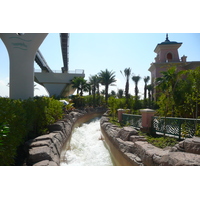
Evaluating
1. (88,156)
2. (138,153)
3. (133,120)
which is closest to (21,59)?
(88,156)

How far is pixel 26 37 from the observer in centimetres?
815

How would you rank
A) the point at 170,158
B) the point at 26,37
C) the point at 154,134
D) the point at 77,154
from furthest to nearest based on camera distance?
the point at 26,37 → the point at 77,154 → the point at 154,134 → the point at 170,158

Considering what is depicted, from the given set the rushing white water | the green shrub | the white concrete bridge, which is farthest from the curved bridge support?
the green shrub

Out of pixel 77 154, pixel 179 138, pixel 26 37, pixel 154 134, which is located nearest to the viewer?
pixel 179 138

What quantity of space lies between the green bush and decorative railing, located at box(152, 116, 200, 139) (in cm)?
382

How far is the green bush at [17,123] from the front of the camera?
2.51m

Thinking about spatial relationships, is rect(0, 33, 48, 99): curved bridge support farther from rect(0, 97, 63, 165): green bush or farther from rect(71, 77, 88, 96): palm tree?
rect(71, 77, 88, 96): palm tree

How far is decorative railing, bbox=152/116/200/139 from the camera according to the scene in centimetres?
448

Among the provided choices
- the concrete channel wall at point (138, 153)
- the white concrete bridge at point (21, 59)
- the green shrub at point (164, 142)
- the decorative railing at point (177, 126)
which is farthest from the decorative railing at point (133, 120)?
the white concrete bridge at point (21, 59)

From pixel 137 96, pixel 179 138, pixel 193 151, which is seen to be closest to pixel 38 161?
pixel 193 151

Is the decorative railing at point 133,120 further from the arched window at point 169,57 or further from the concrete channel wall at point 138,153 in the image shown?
the arched window at point 169,57

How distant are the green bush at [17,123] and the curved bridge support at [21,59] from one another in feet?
7.77
